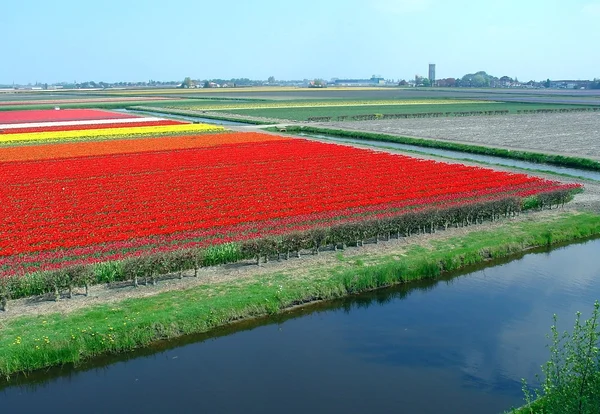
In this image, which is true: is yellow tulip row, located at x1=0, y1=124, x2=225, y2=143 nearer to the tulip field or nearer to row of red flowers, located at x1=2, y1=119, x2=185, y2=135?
row of red flowers, located at x1=2, y1=119, x2=185, y2=135

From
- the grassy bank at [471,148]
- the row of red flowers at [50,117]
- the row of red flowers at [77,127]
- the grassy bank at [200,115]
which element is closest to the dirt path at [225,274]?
the grassy bank at [471,148]

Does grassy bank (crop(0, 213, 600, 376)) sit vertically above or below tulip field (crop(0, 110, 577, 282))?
below

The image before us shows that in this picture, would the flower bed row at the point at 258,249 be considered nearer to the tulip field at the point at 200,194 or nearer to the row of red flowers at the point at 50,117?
the tulip field at the point at 200,194

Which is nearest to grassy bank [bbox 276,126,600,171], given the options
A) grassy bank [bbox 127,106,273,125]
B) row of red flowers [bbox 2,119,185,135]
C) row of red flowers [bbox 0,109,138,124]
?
grassy bank [bbox 127,106,273,125]

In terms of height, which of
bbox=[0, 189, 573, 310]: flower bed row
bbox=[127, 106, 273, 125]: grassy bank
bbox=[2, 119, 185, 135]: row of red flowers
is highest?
bbox=[127, 106, 273, 125]: grassy bank

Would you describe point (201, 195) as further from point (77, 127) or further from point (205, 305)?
point (77, 127)

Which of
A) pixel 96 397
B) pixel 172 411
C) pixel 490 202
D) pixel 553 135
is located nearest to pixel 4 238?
pixel 96 397

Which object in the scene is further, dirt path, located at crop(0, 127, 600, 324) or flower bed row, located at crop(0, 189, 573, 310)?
flower bed row, located at crop(0, 189, 573, 310)

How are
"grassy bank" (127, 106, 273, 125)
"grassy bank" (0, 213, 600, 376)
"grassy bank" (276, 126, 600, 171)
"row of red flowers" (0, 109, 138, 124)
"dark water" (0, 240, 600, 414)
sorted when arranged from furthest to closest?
"row of red flowers" (0, 109, 138, 124) → "grassy bank" (127, 106, 273, 125) → "grassy bank" (276, 126, 600, 171) → "grassy bank" (0, 213, 600, 376) → "dark water" (0, 240, 600, 414)
